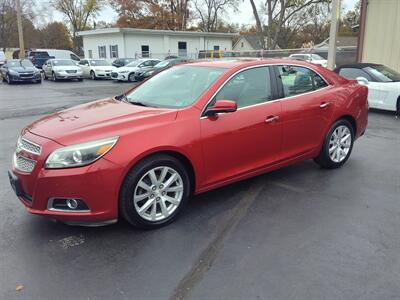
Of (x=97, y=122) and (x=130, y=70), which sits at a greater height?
(x=97, y=122)

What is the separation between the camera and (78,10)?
64.0 metres

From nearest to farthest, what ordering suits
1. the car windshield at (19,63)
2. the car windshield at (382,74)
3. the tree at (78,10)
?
1. the car windshield at (382,74)
2. the car windshield at (19,63)
3. the tree at (78,10)

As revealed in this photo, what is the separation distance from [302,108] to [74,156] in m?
2.82

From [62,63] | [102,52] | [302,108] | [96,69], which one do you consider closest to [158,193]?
[302,108]

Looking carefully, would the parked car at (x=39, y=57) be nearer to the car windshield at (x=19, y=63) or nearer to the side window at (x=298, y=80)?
the car windshield at (x=19, y=63)

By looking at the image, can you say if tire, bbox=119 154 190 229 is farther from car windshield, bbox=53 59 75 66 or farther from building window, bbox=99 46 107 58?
building window, bbox=99 46 107 58

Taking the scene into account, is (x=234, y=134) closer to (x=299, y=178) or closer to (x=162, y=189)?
(x=162, y=189)

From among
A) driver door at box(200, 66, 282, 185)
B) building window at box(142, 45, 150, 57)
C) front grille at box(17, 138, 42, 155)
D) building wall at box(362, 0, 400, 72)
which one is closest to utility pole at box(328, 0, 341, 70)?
building wall at box(362, 0, 400, 72)

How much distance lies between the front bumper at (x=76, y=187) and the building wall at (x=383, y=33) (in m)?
14.4

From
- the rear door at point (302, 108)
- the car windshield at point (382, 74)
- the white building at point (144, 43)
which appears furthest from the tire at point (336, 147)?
the white building at point (144, 43)

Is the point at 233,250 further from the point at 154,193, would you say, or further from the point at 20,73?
the point at 20,73

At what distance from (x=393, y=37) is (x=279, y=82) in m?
12.3

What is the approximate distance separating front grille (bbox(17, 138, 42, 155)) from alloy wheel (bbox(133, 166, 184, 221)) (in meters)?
0.93

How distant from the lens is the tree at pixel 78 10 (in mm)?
62750
